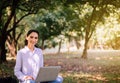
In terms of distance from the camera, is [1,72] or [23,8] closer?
[1,72]

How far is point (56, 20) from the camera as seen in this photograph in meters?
42.9

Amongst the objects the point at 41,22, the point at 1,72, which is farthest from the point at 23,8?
the point at 41,22

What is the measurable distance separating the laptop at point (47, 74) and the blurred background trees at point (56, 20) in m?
17.3

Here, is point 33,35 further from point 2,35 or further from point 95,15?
point 95,15

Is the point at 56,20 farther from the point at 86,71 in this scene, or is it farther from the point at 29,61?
the point at 29,61

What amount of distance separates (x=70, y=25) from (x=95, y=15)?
37.7 ft

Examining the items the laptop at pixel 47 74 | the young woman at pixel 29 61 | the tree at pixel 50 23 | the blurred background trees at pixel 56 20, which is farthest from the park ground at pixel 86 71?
the tree at pixel 50 23

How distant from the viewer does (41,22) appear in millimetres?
42906

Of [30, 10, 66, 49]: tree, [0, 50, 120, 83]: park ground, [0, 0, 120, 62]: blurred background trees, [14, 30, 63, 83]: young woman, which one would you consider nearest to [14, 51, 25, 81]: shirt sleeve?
[14, 30, 63, 83]: young woman

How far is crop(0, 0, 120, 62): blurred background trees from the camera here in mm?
26047

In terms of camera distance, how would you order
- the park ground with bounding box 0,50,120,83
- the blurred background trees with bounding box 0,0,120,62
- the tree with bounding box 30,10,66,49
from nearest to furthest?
the park ground with bounding box 0,50,120,83 → the blurred background trees with bounding box 0,0,120,62 → the tree with bounding box 30,10,66,49

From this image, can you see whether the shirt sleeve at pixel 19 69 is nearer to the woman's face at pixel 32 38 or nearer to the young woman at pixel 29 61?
the young woman at pixel 29 61

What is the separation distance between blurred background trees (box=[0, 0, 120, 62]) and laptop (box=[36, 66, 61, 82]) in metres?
17.3

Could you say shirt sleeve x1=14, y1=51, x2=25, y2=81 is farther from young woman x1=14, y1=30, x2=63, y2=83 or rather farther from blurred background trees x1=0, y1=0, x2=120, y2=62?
blurred background trees x1=0, y1=0, x2=120, y2=62
